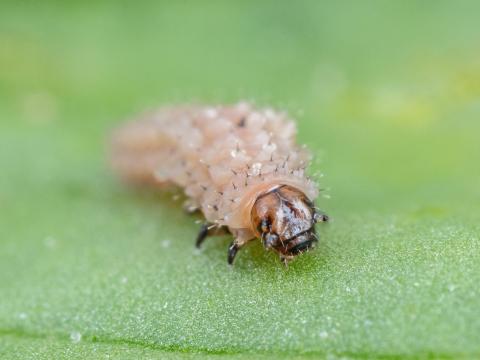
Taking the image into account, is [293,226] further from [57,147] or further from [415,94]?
[57,147]

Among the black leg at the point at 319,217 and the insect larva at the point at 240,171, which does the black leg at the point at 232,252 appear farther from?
the black leg at the point at 319,217

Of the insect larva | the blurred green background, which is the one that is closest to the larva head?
the insect larva

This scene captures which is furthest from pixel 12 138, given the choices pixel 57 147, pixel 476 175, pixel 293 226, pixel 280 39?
pixel 476 175

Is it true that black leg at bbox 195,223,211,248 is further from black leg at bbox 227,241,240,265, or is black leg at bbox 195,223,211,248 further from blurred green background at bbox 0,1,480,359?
black leg at bbox 227,241,240,265

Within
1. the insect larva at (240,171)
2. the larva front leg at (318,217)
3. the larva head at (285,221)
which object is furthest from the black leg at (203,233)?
the larva front leg at (318,217)

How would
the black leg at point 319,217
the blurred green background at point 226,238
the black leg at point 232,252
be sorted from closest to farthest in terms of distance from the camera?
the blurred green background at point 226,238, the black leg at point 319,217, the black leg at point 232,252

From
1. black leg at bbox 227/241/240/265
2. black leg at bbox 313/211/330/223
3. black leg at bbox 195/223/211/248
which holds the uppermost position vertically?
black leg at bbox 195/223/211/248

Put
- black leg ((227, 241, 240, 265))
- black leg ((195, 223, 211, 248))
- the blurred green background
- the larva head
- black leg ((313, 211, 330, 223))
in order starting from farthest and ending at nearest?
black leg ((195, 223, 211, 248)) < black leg ((227, 241, 240, 265)) < black leg ((313, 211, 330, 223)) < the larva head < the blurred green background
